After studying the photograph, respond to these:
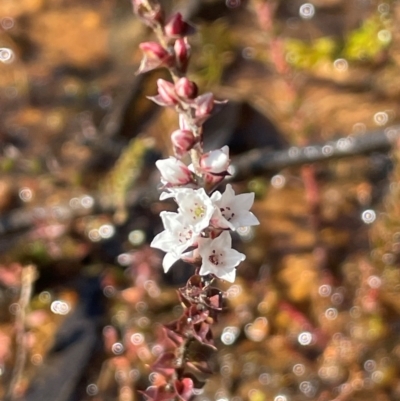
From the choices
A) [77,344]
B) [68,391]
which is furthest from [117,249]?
[68,391]

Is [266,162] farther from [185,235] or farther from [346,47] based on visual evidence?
[185,235]

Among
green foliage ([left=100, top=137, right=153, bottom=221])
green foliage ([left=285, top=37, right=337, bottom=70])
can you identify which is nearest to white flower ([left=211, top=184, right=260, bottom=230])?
green foliage ([left=100, top=137, right=153, bottom=221])

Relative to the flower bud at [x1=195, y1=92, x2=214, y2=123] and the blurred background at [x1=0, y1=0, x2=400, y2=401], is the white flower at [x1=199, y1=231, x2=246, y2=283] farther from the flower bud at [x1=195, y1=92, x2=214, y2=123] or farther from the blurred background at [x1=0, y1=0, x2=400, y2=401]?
the blurred background at [x1=0, y1=0, x2=400, y2=401]

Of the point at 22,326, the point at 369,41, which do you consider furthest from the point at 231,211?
the point at 369,41

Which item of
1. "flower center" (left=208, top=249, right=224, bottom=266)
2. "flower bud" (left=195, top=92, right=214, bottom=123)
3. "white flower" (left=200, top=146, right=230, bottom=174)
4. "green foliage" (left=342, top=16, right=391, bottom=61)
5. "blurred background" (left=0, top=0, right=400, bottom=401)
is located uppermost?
"flower bud" (left=195, top=92, right=214, bottom=123)

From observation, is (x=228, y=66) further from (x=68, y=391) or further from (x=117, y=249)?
(x=68, y=391)

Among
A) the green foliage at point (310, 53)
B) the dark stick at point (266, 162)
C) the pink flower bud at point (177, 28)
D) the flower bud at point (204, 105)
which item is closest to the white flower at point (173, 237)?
the flower bud at point (204, 105)

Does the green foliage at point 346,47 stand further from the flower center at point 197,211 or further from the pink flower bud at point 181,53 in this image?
the flower center at point 197,211
